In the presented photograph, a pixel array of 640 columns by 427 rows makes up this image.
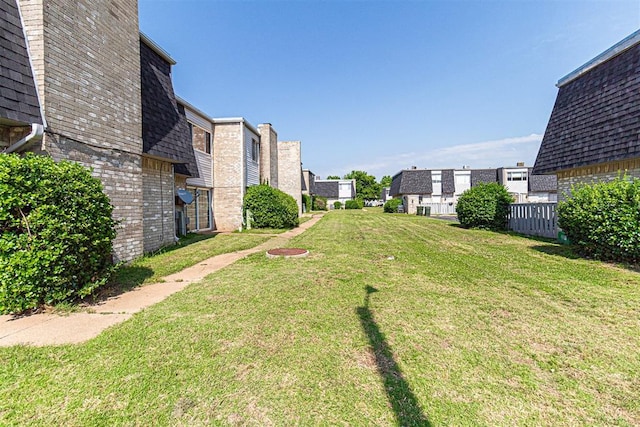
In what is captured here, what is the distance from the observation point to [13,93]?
16.2 ft

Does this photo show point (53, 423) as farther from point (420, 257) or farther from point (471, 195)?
point (471, 195)

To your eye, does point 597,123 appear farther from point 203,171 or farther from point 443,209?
point 443,209

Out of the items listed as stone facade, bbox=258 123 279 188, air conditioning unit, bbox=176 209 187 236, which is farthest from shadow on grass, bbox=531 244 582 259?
stone facade, bbox=258 123 279 188

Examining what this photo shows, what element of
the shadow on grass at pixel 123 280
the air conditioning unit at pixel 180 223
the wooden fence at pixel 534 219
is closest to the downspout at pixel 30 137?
the shadow on grass at pixel 123 280

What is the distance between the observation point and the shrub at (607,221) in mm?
6801

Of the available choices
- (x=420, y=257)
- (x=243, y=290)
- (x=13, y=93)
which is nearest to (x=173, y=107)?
(x=13, y=93)

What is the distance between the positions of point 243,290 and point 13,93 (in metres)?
5.12

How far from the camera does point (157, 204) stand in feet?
31.4

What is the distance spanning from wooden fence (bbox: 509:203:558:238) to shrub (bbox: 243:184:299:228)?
11827 mm

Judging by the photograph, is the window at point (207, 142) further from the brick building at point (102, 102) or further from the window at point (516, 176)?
the window at point (516, 176)

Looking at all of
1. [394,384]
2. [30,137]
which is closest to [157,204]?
[30,137]

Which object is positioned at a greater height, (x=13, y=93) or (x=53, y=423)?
(x=13, y=93)

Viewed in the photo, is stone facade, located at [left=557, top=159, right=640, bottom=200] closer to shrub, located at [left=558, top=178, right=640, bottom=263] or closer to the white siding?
shrub, located at [left=558, top=178, right=640, bottom=263]

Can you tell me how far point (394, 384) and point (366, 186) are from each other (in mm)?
83909
